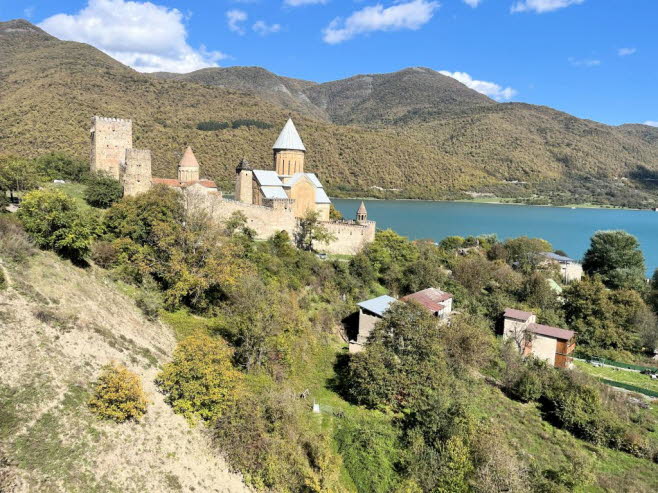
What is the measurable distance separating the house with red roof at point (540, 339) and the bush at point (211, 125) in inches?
2747

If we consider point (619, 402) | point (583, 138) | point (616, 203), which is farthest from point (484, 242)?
point (583, 138)

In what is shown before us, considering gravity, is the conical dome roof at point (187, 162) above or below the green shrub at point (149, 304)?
above

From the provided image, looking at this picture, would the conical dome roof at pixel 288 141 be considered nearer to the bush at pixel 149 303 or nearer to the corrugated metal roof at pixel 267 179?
the corrugated metal roof at pixel 267 179

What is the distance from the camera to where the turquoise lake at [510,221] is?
57562 millimetres

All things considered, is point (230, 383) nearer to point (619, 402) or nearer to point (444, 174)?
point (619, 402)

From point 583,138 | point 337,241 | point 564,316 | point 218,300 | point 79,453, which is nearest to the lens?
point 79,453

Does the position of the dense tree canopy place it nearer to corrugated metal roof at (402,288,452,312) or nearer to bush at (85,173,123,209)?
corrugated metal roof at (402,288,452,312)

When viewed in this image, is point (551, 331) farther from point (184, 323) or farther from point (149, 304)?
point (149, 304)

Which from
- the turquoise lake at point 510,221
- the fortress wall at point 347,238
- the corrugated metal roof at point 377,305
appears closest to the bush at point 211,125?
the turquoise lake at point 510,221

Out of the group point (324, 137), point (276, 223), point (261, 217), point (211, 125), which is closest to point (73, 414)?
point (261, 217)

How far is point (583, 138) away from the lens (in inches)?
5689

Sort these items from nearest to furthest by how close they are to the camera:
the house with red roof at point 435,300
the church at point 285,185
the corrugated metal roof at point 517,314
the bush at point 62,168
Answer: the house with red roof at point 435,300, the corrugated metal roof at point 517,314, the church at point 285,185, the bush at point 62,168

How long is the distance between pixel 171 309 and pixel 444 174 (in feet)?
323

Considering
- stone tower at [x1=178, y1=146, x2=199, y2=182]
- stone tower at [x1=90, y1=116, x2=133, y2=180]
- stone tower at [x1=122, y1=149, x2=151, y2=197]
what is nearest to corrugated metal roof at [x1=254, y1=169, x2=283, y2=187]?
stone tower at [x1=178, y1=146, x2=199, y2=182]
